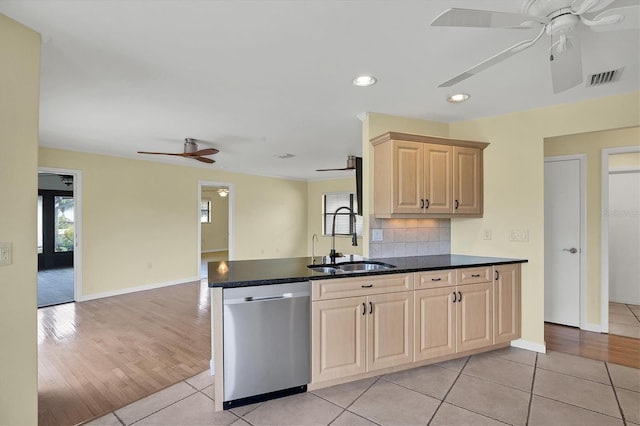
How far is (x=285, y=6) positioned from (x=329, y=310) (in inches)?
75.7

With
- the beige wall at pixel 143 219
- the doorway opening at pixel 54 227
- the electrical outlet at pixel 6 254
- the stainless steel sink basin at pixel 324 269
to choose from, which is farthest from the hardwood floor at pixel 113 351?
the doorway opening at pixel 54 227

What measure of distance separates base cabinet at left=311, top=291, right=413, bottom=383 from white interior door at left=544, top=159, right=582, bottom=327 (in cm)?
247

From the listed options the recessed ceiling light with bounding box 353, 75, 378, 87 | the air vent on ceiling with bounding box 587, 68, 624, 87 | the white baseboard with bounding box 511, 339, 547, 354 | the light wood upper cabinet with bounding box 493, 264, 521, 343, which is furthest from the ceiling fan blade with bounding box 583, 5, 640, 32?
the white baseboard with bounding box 511, 339, 547, 354

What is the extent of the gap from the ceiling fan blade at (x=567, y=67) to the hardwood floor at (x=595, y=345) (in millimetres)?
2595

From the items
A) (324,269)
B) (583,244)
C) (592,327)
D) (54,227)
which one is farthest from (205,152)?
(54,227)

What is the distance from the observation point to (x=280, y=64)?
2158 millimetres

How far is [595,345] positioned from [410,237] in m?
2.12

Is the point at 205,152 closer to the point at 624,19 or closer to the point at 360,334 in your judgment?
the point at 360,334

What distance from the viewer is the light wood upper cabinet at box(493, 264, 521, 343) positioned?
293 centimetres

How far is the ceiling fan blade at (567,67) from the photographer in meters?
1.57

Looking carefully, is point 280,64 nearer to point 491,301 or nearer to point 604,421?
point 491,301

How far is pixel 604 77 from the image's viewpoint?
2.37m

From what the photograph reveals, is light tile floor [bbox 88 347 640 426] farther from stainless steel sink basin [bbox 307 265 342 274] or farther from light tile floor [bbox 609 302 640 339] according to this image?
light tile floor [bbox 609 302 640 339]

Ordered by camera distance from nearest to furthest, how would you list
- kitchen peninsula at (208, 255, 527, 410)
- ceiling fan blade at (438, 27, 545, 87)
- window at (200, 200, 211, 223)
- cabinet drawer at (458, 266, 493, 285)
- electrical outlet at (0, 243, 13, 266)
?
ceiling fan blade at (438, 27, 545, 87), electrical outlet at (0, 243, 13, 266), kitchen peninsula at (208, 255, 527, 410), cabinet drawer at (458, 266, 493, 285), window at (200, 200, 211, 223)
